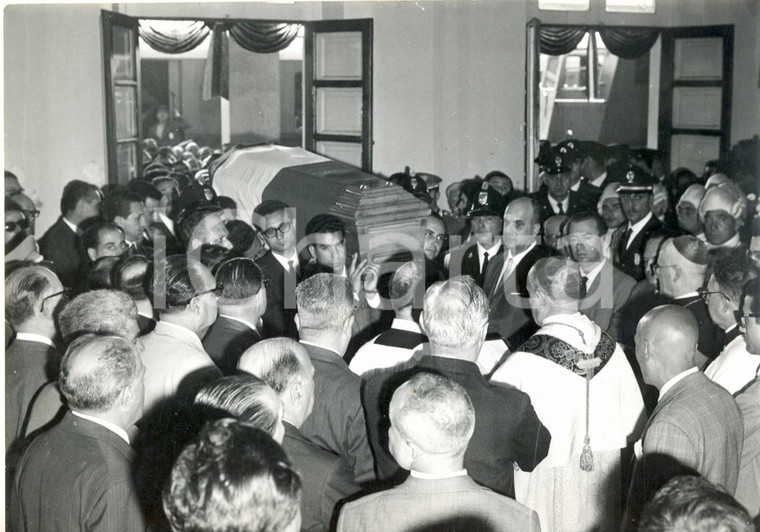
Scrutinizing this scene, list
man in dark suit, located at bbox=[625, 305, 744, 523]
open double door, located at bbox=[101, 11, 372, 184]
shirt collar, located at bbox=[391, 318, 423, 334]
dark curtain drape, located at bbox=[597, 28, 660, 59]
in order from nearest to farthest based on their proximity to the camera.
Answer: man in dark suit, located at bbox=[625, 305, 744, 523] → shirt collar, located at bbox=[391, 318, 423, 334] → open double door, located at bbox=[101, 11, 372, 184] → dark curtain drape, located at bbox=[597, 28, 660, 59]

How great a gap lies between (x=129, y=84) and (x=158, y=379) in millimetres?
5098

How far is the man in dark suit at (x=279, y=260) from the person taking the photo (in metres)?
4.09

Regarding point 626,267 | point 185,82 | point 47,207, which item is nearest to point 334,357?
point 626,267

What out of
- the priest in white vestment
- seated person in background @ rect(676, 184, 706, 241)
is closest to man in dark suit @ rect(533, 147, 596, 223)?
seated person in background @ rect(676, 184, 706, 241)

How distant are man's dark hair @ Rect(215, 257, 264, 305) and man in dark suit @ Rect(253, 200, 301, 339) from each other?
3.49 ft

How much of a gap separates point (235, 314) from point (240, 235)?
5.11ft

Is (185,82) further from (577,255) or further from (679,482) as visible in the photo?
(679,482)

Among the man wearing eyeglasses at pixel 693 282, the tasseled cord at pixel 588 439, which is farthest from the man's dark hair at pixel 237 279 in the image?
the man wearing eyeglasses at pixel 693 282

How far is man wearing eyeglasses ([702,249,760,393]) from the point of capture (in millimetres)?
2652

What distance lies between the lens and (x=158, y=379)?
2600 millimetres

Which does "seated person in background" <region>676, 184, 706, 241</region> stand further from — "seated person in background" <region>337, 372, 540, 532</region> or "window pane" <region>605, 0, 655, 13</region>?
"window pane" <region>605, 0, 655, 13</region>

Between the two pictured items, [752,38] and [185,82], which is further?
[185,82]

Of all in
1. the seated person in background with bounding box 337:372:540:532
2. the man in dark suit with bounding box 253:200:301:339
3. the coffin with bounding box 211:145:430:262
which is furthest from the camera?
the coffin with bounding box 211:145:430:262

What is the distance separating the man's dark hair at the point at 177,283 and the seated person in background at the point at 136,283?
0.29 meters
